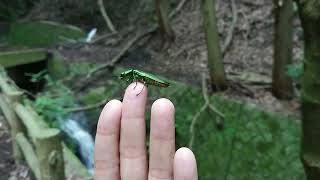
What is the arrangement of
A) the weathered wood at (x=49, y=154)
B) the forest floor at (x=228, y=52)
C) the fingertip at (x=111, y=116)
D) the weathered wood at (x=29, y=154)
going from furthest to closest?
the forest floor at (x=228, y=52) < the weathered wood at (x=29, y=154) < the weathered wood at (x=49, y=154) < the fingertip at (x=111, y=116)

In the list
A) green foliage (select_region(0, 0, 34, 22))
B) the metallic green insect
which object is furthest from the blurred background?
green foliage (select_region(0, 0, 34, 22))

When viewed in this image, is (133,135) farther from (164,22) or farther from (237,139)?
(164,22)

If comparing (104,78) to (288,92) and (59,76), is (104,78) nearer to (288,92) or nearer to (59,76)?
(59,76)

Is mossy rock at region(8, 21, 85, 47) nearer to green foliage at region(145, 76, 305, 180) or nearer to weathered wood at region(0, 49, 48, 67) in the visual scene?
weathered wood at region(0, 49, 48, 67)

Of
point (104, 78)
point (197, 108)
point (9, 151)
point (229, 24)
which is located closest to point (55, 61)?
point (104, 78)

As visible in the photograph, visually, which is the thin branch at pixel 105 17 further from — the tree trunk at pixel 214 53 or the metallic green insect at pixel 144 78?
the metallic green insect at pixel 144 78

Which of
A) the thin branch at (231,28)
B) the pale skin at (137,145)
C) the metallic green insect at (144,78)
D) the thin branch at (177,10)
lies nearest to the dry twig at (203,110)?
the thin branch at (231,28)

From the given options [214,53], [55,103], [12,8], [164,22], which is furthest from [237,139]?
[12,8]

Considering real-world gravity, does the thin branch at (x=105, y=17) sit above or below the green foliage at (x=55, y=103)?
above
